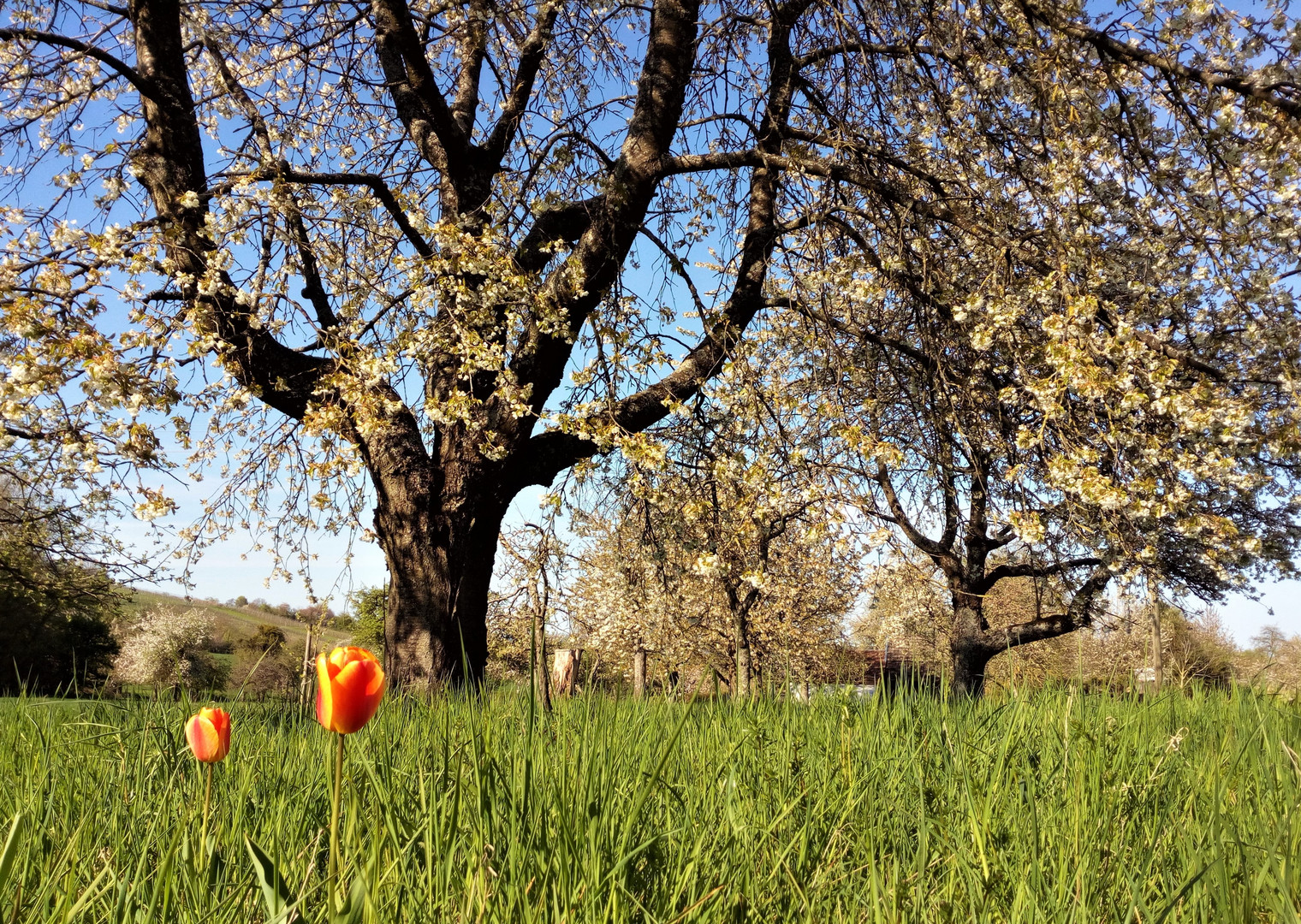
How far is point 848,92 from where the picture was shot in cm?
648

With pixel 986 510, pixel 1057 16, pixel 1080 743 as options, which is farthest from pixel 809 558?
pixel 1080 743

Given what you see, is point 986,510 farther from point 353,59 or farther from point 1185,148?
point 353,59

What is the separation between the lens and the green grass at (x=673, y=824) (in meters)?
1.21

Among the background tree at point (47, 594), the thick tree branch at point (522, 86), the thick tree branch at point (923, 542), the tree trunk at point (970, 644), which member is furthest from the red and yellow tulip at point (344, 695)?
the tree trunk at point (970, 644)

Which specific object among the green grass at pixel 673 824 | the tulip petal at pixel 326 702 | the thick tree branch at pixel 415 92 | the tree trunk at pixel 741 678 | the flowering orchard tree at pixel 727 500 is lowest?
the green grass at pixel 673 824

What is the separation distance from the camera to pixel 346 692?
0.94m

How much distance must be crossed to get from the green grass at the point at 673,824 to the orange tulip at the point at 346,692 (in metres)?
0.07

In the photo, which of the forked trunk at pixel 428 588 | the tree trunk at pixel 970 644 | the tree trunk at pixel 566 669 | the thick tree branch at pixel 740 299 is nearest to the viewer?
the tree trunk at pixel 566 669

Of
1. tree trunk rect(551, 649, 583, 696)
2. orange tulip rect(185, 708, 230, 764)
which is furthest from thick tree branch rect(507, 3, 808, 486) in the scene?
orange tulip rect(185, 708, 230, 764)

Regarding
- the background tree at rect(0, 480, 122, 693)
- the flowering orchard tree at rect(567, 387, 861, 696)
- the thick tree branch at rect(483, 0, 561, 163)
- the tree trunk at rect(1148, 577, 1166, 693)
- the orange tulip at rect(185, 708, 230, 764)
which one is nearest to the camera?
the orange tulip at rect(185, 708, 230, 764)

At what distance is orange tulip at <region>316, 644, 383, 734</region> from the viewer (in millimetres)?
939

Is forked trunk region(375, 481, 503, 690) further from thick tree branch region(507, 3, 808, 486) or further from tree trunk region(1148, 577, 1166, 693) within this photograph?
tree trunk region(1148, 577, 1166, 693)

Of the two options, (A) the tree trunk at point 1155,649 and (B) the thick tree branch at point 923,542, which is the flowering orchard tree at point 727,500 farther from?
(B) the thick tree branch at point 923,542

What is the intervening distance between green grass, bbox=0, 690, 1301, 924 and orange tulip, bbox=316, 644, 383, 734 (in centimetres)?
7
